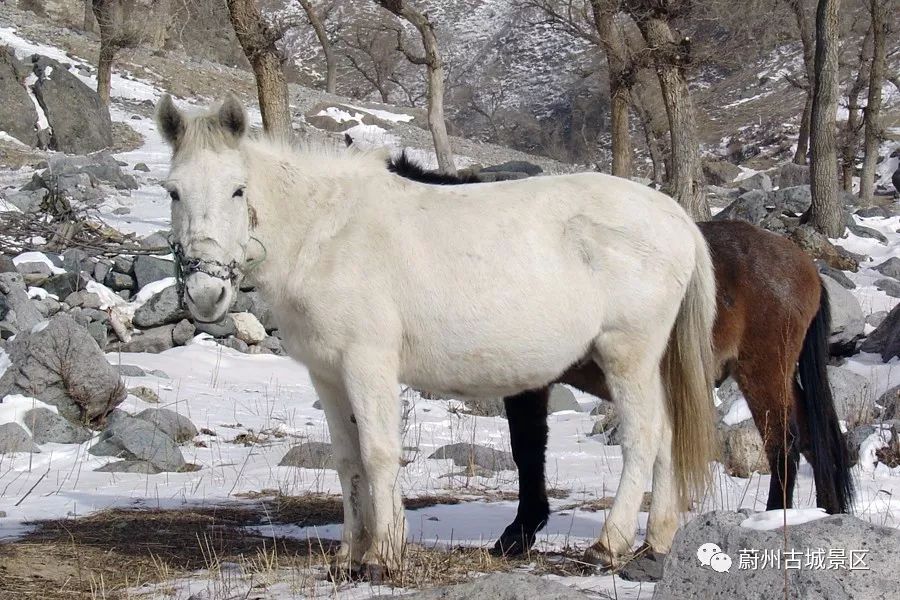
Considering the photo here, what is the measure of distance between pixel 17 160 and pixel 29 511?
17.8m

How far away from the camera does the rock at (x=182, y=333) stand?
39.1 ft

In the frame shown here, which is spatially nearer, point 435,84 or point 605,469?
point 605,469

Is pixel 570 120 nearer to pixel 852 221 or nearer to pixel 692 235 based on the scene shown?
pixel 852 221

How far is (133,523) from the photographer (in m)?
5.52

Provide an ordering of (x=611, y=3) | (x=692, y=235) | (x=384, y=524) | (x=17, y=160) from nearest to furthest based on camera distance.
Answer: (x=384, y=524)
(x=692, y=235)
(x=611, y=3)
(x=17, y=160)

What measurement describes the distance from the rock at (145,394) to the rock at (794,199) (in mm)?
14678

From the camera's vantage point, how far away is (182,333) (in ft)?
39.2

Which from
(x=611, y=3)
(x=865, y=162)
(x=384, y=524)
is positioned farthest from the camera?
(x=865, y=162)

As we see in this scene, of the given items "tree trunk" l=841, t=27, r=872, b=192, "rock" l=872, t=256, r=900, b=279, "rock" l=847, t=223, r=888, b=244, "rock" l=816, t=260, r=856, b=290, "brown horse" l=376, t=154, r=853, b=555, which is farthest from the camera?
"tree trunk" l=841, t=27, r=872, b=192

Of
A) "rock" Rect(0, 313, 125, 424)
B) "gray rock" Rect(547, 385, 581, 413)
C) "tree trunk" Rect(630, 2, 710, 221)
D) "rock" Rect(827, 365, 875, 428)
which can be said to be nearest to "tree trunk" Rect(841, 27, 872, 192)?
"tree trunk" Rect(630, 2, 710, 221)

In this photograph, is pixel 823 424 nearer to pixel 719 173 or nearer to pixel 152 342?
pixel 152 342

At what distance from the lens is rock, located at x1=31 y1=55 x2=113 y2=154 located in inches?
939

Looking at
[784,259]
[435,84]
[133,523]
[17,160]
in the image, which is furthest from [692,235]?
[17,160]

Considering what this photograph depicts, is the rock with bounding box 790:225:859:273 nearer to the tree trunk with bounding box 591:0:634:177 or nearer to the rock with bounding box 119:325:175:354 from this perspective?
the tree trunk with bounding box 591:0:634:177
